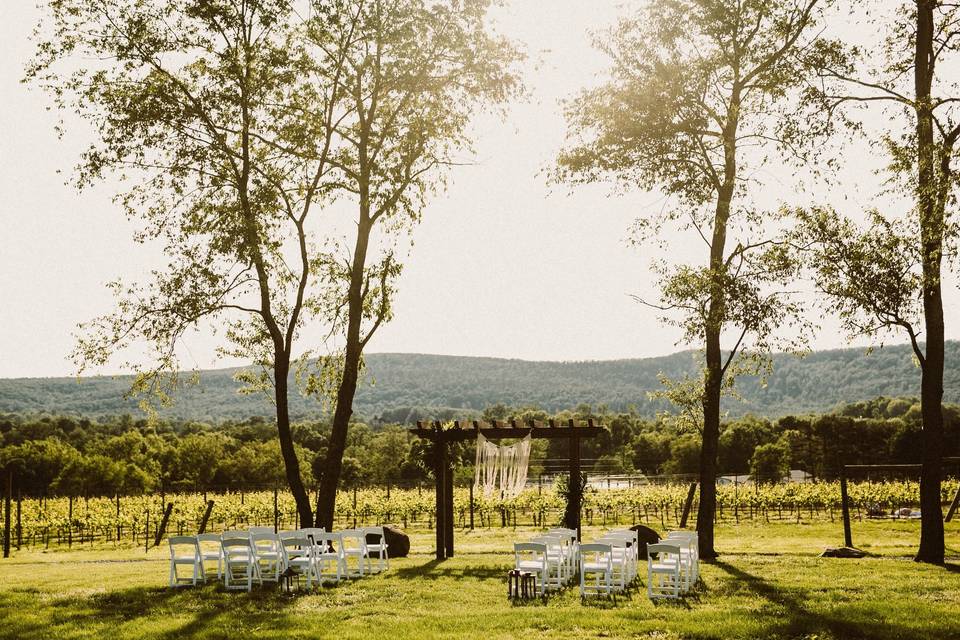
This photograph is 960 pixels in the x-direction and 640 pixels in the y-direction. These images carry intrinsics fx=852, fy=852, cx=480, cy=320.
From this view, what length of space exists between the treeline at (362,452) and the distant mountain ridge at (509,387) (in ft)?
143

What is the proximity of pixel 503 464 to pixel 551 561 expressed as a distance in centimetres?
468

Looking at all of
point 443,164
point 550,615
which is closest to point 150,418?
point 443,164

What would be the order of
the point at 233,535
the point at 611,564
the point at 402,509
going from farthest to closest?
the point at 402,509, the point at 233,535, the point at 611,564

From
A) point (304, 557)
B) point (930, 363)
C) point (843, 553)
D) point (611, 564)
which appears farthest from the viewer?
point (843, 553)

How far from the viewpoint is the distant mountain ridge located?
128m

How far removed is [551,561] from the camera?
39.3ft

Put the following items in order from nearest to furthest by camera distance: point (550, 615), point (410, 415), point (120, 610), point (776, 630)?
point (776, 630) → point (550, 615) → point (120, 610) → point (410, 415)

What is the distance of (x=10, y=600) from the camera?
1122cm

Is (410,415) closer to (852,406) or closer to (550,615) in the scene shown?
(852,406)

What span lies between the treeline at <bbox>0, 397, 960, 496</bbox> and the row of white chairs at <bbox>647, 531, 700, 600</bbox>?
1279 inches

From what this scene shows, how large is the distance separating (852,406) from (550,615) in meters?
95.0

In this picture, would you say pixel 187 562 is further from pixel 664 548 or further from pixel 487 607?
pixel 664 548

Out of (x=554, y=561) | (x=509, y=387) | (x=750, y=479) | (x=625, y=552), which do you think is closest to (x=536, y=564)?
(x=554, y=561)

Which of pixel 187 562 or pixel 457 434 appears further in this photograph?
pixel 457 434
